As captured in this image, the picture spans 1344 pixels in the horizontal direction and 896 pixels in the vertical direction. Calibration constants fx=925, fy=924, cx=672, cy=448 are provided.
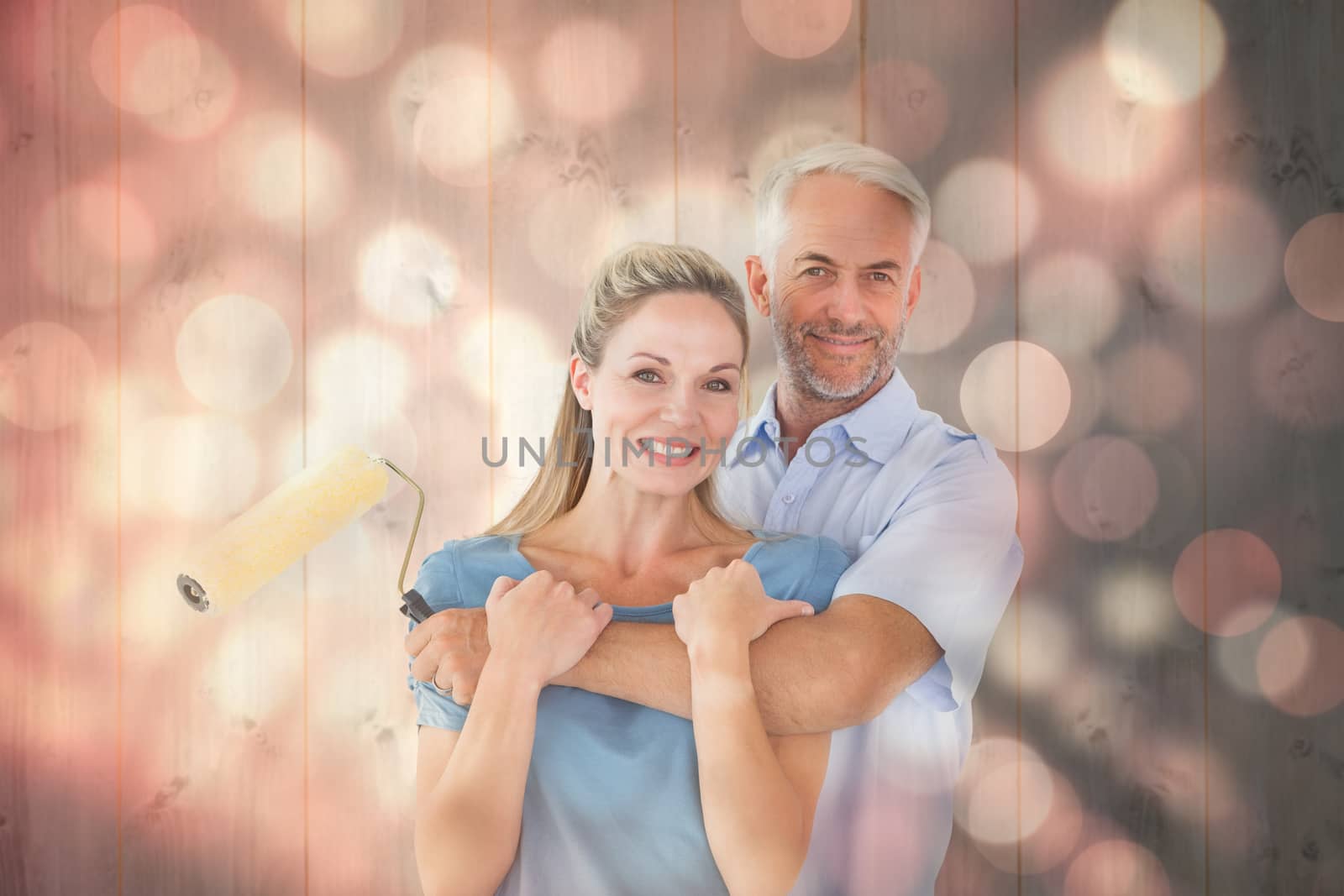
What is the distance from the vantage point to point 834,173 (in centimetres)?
161

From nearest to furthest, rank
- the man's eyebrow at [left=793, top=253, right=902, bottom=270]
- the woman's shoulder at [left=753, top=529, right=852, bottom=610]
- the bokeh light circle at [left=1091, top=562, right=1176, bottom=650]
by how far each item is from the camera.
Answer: the woman's shoulder at [left=753, top=529, right=852, bottom=610] < the man's eyebrow at [left=793, top=253, right=902, bottom=270] < the bokeh light circle at [left=1091, top=562, right=1176, bottom=650]

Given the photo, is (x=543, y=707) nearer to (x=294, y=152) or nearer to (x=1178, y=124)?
(x=294, y=152)

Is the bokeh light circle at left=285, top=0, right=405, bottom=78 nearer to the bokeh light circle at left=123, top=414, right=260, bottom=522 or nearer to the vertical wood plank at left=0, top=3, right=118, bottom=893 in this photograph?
the vertical wood plank at left=0, top=3, right=118, bottom=893

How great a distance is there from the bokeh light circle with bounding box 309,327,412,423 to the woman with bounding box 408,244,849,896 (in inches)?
12.8

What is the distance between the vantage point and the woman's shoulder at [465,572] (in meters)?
1.50

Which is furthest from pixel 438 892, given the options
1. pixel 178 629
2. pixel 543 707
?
pixel 178 629

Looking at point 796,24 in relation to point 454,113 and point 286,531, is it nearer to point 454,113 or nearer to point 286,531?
point 454,113

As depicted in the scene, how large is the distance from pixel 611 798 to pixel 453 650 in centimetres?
33

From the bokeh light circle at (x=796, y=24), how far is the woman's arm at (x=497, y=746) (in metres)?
1.03

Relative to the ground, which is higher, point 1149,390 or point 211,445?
point 1149,390

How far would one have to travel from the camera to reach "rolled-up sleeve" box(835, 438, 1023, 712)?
145 cm

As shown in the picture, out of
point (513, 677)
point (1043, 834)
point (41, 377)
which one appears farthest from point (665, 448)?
point (41, 377)

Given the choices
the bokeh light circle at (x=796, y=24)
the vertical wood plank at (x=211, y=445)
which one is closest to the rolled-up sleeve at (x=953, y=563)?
the bokeh light circle at (x=796, y=24)

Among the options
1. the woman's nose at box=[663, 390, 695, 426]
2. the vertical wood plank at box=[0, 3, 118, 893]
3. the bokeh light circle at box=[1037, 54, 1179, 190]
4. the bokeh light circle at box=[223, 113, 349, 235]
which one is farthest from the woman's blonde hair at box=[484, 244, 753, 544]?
the vertical wood plank at box=[0, 3, 118, 893]
